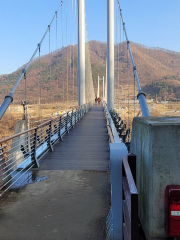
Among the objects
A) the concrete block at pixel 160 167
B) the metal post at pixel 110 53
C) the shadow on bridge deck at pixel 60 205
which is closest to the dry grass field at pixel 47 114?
the metal post at pixel 110 53

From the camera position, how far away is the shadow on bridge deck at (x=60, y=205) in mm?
2703

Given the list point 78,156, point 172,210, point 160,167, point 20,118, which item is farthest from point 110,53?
point 172,210

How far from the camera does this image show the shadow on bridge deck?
106 inches

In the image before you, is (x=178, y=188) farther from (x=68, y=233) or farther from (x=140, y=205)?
(x=68, y=233)

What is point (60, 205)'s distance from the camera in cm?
339

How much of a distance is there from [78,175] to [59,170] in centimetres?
52

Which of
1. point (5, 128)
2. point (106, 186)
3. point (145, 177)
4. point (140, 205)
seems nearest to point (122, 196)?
point (140, 205)

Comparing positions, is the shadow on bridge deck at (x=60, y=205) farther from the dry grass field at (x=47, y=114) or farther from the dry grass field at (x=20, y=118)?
the dry grass field at (x=47, y=114)

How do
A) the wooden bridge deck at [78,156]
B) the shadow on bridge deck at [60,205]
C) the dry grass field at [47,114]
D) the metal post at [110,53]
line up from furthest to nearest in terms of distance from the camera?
the dry grass field at [47,114], the metal post at [110,53], the wooden bridge deck at [78,156], the shadow on bridge deck at [60,205]

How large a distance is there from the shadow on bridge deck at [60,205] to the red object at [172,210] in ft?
2.94

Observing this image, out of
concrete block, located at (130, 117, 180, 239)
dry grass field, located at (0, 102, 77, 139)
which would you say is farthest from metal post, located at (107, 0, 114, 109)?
concrete block, located at (130, 117, 180, 239)

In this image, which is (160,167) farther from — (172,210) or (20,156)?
(20,156)

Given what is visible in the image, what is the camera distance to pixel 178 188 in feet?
6.35

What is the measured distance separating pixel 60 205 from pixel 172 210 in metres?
1.85
